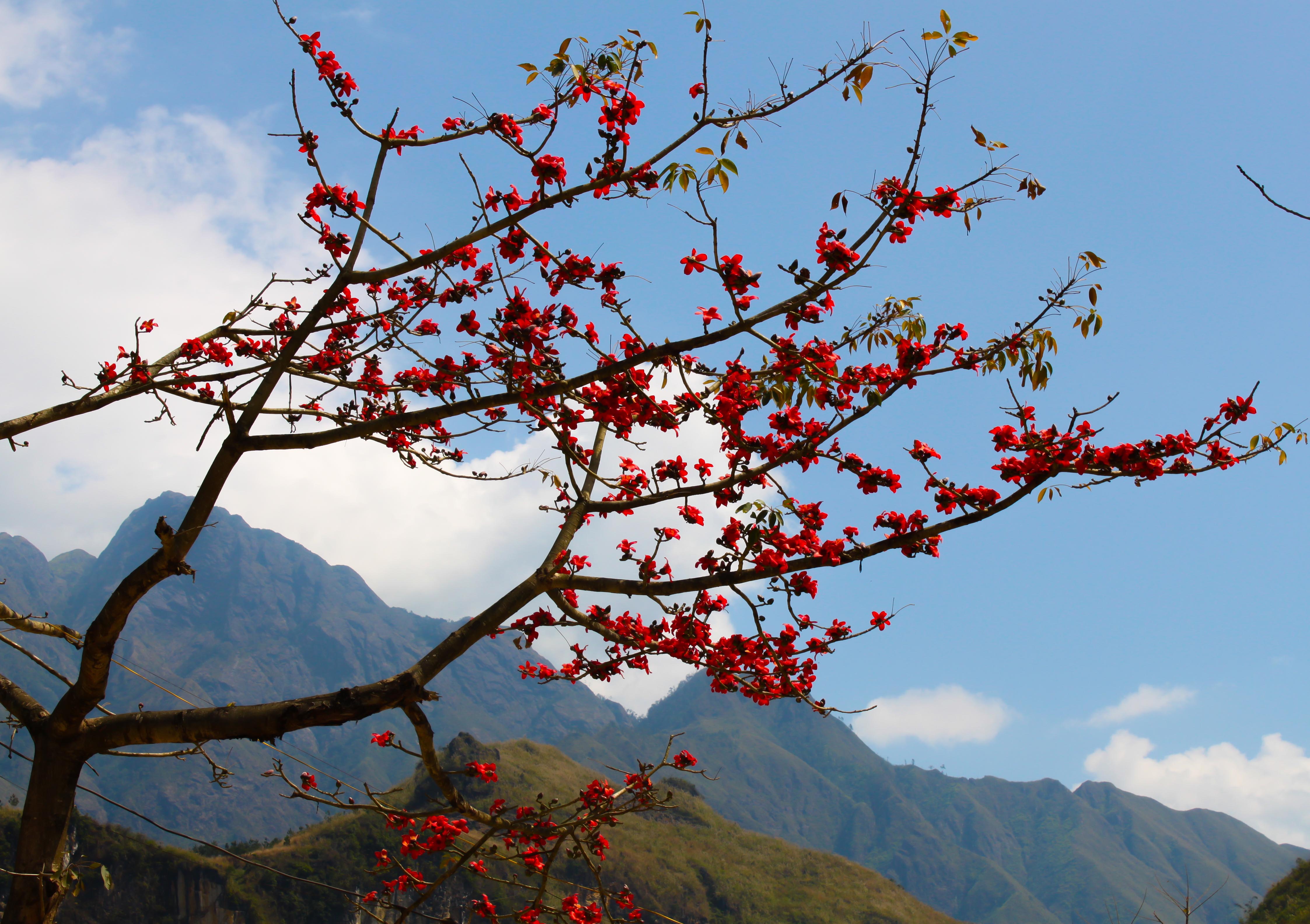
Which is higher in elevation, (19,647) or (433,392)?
(433,392)

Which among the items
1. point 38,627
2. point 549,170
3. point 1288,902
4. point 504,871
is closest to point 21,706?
point 38,627

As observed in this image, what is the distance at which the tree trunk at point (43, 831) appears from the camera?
206 inches

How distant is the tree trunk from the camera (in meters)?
5.23

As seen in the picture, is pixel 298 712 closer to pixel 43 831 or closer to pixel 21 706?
pixel 43 831

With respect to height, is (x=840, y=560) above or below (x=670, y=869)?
above

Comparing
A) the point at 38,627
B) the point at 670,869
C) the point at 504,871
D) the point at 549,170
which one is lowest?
the point at 670,869

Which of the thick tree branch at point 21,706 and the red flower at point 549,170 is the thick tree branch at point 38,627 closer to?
the thick tree branch at point 21,706

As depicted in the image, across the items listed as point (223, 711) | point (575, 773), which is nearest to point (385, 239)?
point (223, 711)

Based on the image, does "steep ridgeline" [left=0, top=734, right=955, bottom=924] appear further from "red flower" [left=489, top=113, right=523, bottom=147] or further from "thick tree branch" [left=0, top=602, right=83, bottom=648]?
"red flower" [left=489, top=113, right=523, bottom=147]

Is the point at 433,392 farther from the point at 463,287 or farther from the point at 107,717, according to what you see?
the point at 107,717

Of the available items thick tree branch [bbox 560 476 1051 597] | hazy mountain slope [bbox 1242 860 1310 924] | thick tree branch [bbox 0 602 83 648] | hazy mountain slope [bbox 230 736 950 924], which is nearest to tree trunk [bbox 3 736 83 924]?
thick tree branch [bbox 0 602 83 648]

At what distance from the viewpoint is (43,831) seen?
5.48 m

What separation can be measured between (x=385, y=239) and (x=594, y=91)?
170 centimetres

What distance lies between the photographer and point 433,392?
18.3 feet
